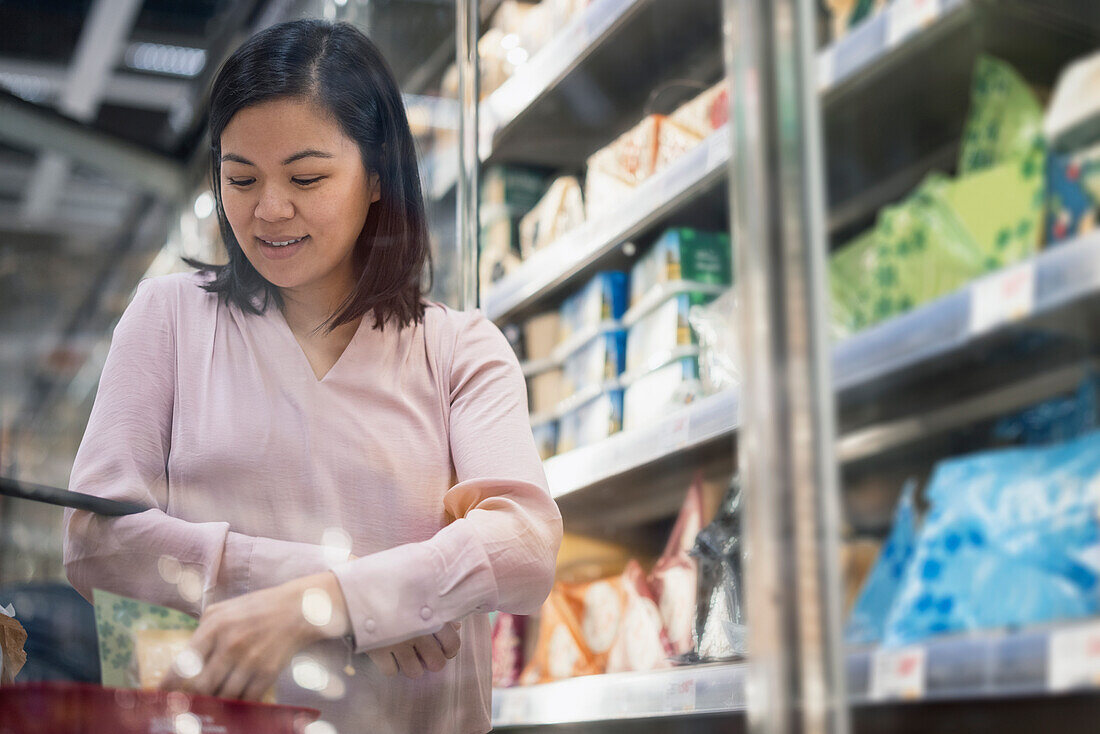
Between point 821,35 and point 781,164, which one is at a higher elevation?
point 821,35

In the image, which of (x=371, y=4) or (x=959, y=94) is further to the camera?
(x=371, y=4)

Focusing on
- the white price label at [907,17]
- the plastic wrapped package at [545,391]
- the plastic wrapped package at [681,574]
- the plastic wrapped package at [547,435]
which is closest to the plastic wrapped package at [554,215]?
the plastic wrapped package at [545,391]

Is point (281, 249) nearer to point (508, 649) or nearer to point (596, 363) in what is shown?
point (596, 363)

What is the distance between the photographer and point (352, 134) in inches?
43.0

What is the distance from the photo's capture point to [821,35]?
1000 mm

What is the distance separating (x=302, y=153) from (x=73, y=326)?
1.07ft

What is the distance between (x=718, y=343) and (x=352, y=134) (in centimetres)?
66

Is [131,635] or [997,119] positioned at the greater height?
[997,119]

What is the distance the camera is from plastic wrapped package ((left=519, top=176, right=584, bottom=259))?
1.93m

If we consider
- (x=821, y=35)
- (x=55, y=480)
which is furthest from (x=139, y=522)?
(x=821, y=35)

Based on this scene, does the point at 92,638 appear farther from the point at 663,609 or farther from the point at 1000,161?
the point at 1000,161

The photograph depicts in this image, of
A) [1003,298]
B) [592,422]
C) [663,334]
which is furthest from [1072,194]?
[592,422]

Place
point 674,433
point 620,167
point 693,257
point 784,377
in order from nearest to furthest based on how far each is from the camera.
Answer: point 784,377, point 674,433, point 693,257, point 620,167

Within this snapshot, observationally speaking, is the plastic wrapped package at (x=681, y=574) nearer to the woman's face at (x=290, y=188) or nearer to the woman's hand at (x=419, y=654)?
the woman's hand at (x=419, y=654)
